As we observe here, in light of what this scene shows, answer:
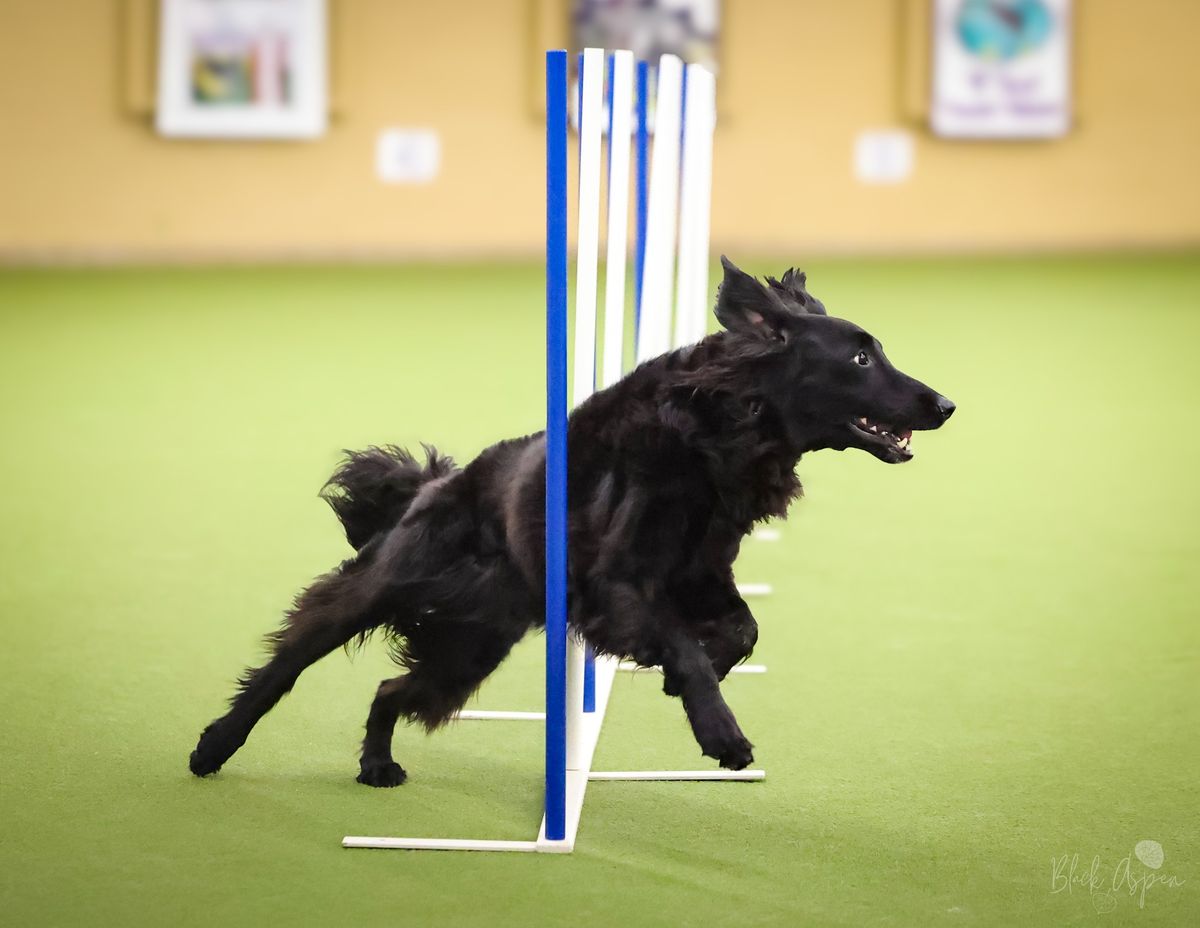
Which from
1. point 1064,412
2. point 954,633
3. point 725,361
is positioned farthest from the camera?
point 1064,412

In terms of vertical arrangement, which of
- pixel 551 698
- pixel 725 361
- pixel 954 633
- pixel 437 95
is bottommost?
pixel 954 633

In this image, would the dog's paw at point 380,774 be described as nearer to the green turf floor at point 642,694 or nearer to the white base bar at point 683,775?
the green turf floor at point 642,694

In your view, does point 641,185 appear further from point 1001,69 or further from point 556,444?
point 1001,69

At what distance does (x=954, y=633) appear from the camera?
4.33 meters

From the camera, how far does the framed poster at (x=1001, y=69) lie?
14398mm

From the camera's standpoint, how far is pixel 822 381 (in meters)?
2.74

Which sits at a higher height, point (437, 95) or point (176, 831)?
point (437, 95)

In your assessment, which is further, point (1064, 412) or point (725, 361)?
point (1064, 412)

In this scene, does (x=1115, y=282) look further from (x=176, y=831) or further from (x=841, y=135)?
(x=176, y=831)

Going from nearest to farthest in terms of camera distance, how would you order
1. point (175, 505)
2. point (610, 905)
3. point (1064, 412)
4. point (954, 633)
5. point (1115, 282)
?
point (610, 905) < point (954, 633) < point (175, 505) < point (1064, 412) < point (1115, 282)

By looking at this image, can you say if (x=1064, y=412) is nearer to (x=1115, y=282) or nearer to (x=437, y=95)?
(x=1115, y=282)

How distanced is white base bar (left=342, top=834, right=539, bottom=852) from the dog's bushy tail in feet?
2.18

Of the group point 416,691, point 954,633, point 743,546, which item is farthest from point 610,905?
point 743,546

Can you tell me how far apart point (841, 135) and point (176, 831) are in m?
12.5
